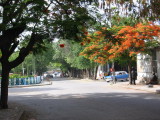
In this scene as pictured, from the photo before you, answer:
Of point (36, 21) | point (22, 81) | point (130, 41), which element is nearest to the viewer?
point (36, 21)

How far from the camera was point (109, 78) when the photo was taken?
39.6 m

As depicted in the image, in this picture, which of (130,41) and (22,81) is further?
(22,81)

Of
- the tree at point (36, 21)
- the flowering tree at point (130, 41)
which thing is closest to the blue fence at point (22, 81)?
the flowering tree at point (130, 41)

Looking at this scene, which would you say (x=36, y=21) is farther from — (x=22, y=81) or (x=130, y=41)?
(x=22, y=81)

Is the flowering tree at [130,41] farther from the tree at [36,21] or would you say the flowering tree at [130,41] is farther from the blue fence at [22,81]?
the blue fence at [22,81]

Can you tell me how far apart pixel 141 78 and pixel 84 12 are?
21.5 metres

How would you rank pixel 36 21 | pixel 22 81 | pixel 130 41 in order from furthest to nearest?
pixel 22 81 → pixel 130 41 → pixel 36 21

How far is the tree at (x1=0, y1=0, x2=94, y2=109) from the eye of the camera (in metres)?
10.1

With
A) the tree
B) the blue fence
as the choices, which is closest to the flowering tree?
the tree

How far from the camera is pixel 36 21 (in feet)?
32.6

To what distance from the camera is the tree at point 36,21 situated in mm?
10148

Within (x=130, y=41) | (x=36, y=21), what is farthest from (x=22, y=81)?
(x=36, y=21)

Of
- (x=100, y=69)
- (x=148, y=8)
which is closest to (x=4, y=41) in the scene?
(x=148, y=8)

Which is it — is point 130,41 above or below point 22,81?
above
